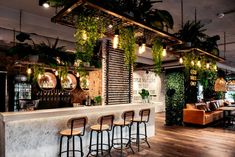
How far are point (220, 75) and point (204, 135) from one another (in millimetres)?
8085

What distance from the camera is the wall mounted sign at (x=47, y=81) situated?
7887mm

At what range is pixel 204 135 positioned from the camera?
6.93 m

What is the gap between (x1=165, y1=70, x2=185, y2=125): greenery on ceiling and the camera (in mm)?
8914

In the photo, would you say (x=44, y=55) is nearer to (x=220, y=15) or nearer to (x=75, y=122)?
(x=75, y=122)

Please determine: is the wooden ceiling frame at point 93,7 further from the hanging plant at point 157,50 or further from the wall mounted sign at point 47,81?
the wall mounted sign at point 47,81

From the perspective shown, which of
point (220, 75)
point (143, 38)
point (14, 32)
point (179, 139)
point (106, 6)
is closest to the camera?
point (106, 6)

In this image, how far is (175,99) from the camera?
29.8ft

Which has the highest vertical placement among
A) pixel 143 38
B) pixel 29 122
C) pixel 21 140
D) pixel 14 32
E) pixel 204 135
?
pixel 14 32

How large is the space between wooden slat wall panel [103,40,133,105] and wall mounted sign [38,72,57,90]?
3.14m

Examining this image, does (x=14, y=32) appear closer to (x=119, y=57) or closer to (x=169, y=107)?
(x=119, y=57)

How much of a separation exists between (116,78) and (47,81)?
3.31 metres

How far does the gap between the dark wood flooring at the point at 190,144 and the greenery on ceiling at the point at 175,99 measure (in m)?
1.44

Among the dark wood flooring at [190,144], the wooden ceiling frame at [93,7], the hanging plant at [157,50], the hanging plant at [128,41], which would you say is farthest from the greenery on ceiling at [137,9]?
the dark wood flooring at [190,144]

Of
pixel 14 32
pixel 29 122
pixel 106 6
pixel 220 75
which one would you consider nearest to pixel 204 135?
→ pixel 29 122
